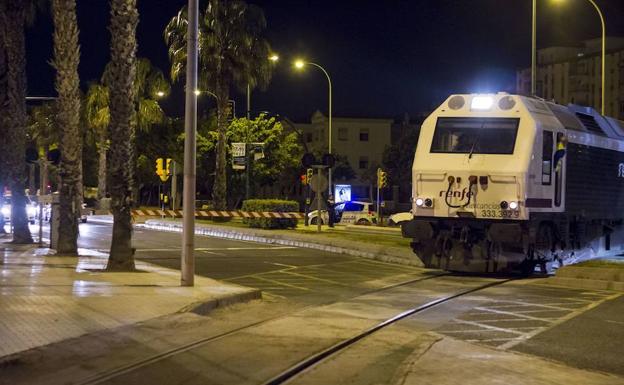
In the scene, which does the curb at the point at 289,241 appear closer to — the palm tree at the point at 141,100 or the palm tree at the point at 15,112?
the palm tree at the point at 15,112

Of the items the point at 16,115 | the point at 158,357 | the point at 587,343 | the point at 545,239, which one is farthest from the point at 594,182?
the point at 16,115

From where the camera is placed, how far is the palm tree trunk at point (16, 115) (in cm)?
2366

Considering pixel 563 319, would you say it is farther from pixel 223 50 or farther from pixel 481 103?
pixel 223 50

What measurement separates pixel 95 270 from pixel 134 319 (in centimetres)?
614

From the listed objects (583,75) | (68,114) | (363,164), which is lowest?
(68,114)

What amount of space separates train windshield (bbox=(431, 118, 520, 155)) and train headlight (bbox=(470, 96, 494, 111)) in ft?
0.91

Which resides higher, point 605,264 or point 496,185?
point 496,185

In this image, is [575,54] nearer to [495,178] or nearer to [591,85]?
[591,85]

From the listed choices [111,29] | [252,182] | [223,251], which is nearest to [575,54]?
[252,182]

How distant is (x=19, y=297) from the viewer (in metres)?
12.2

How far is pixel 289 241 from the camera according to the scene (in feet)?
91.2

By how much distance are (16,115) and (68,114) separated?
193 inches

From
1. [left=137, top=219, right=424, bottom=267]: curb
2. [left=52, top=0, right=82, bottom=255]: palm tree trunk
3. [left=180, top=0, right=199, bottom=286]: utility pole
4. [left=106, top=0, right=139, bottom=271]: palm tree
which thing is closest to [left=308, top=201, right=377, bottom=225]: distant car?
[left=137, top=219, right=424, bottom=267]: curb

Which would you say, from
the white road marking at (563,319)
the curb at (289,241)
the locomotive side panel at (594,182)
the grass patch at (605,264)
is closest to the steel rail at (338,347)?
the white road marking at (563,319)
